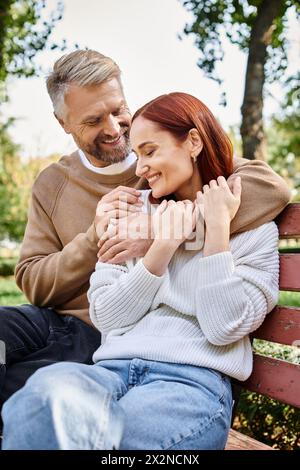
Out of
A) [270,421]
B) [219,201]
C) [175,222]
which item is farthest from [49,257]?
[270,421]

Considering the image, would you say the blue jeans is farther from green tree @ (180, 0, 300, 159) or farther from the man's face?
green tree @ (180, 0, 300, 159)

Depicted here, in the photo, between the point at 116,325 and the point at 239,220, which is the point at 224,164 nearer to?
the point at 239,220

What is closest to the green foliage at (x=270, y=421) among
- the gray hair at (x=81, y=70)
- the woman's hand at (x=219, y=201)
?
the woman's hand at (x=219, y=201)

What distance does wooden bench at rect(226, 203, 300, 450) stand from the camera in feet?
6.84

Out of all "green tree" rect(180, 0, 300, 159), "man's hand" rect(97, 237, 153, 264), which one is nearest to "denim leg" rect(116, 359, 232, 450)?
"man's hand" rect(97, 237, 153, 264)

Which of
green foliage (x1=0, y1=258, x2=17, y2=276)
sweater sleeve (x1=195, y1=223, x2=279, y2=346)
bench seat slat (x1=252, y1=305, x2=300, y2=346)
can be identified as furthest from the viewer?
green foliage (x1=0, y1=258, x2=17, y2=276)

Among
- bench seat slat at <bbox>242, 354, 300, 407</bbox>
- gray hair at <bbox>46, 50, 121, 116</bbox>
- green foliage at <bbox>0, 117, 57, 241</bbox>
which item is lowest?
green foliage at <bbox>0, 117, 57, 241</bbox>

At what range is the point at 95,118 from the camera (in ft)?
9.07

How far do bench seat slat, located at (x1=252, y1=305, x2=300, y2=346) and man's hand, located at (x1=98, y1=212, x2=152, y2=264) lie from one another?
0.52 m

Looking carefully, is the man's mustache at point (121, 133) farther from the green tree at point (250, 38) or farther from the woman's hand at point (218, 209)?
the green tree at point (250, 38)

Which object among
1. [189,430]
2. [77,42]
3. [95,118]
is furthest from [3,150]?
[189,430]

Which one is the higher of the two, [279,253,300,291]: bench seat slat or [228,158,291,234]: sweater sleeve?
[228,158,291,234]: sweater sleeve

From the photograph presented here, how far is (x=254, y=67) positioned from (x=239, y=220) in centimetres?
370

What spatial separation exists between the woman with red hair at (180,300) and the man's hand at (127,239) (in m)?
0.04
